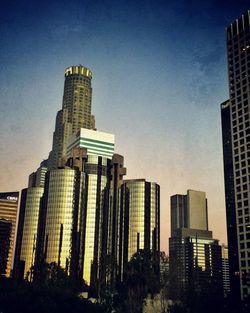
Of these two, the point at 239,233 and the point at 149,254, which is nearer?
the point at 149,254

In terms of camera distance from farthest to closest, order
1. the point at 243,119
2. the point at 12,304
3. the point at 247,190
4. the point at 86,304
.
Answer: the point at 243,119
the point at 247,190
the point at 86,304
the point at 12,304

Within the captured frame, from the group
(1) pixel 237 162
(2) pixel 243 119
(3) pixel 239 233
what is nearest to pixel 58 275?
(3) pixel 239 233

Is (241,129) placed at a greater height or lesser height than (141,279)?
greater

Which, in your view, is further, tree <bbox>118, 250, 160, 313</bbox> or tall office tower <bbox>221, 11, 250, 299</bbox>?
tall office tower <bbox>221, 11, 250, 299</bbox>

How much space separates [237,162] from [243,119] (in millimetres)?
17971

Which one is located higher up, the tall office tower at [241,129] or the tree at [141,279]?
the tall office tower at [241,129]

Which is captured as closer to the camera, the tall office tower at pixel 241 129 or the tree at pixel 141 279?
the tree at pixel 141 279

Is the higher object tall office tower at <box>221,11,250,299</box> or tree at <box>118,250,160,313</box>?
tall office tower at <box>221,11,250,299</box>

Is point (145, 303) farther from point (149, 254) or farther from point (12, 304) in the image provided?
point (12, 304)

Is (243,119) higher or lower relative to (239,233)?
higher

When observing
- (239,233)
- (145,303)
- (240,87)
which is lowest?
(145,303)

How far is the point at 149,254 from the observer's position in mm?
137250

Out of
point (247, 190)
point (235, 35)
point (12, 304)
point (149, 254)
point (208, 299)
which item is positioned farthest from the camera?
point (235, 35)

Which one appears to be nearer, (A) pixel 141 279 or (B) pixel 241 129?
(A) pixel 141 279
